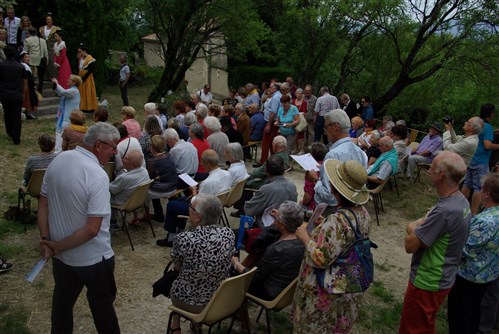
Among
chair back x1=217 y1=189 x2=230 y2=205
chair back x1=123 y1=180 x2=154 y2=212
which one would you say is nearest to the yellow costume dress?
chair back x1=123 y1=180 x2=154 y2=212

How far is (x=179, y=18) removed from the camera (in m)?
13.5

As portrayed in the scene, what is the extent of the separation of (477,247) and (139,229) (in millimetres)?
4359

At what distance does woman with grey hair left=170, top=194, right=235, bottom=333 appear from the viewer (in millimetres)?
3346

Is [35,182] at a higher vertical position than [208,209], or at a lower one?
lower

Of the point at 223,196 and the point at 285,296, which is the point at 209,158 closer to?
the point at 223,196

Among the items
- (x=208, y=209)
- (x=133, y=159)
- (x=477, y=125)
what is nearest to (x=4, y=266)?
(x=133, y=159)

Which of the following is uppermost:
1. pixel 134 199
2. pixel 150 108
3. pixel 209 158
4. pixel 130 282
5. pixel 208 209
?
pixel 150 108

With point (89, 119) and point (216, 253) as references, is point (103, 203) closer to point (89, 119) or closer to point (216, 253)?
point (216, 253)

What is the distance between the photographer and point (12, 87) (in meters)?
8.38

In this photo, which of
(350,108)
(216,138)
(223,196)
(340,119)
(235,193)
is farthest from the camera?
(350,108)

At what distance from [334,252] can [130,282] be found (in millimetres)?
2804

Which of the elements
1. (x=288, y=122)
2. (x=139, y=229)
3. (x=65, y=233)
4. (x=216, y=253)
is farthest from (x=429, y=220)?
(x=288, y=122)

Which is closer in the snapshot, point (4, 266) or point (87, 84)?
point (4, 266)

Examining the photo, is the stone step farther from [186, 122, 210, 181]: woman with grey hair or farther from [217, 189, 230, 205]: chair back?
[217, 189, 230, 205]: chair back
